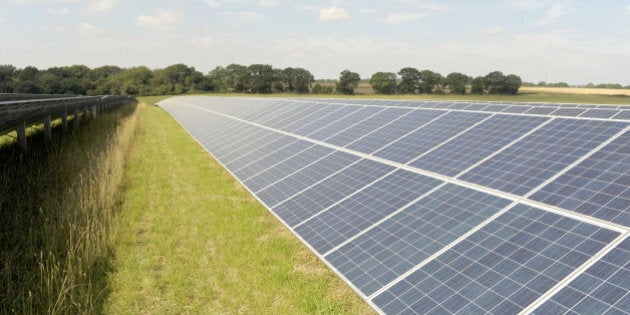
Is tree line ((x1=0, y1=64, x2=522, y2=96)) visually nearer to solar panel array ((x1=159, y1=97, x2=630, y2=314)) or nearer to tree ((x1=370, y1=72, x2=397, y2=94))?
tree ((x1=370, y1=72, x2=397, y2=94))

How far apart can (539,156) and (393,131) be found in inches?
236

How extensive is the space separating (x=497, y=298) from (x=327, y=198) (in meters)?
5.72

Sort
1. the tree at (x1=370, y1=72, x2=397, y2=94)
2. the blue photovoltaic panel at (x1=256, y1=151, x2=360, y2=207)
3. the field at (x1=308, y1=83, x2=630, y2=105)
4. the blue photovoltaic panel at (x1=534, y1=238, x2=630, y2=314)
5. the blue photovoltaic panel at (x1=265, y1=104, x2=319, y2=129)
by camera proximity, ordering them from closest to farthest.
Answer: the blue photovoltaic panel at (x1=534, y1=238, x2=630, y2=314), the blue photovoltaic panel at (x1=256, y1=151, x2=360, y2=207), the blue photovoltaic panel at (x1=265, y1=104, x2=319, y2=129), the field at (x1=308, y1=83, x2=630, y2=105), the tree at (x1=370, y1=72, x2=397, y2=94)

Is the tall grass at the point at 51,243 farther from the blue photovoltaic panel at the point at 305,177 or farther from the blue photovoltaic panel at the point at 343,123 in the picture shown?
the blue photovoltaic panel at the point at 343,123

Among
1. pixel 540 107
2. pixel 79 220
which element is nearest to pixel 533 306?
pixel 540 107

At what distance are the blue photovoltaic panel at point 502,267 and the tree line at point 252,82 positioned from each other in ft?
443

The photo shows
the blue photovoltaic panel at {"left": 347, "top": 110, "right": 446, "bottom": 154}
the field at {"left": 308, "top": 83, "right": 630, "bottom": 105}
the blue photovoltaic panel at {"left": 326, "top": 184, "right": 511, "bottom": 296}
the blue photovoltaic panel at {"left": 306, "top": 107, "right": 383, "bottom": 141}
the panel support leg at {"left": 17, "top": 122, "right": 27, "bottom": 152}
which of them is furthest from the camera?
the field at {"left": 308, "top": 83, "right": 630, "bottom": 105}

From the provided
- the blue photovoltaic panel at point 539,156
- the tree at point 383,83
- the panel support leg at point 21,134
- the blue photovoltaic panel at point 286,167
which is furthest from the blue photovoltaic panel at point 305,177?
the tree at point 383,83

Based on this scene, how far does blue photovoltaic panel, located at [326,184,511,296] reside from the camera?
701 centimetres

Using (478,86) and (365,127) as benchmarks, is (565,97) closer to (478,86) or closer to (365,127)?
(478,86)

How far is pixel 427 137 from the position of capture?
12.6 m

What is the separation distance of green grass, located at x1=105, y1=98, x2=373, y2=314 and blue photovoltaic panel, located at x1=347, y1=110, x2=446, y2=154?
433 cm

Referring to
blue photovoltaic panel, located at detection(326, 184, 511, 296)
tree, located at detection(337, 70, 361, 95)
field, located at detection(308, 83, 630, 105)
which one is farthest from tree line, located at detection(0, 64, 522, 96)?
blue photovoltaic panel, located at detection(326, 184, 511, 296)

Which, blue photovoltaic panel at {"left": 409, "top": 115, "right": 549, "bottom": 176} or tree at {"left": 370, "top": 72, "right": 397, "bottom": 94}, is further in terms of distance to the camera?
tree at {"left": 370, "top": 72, "right": 397, "bottom": 94}
